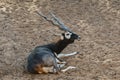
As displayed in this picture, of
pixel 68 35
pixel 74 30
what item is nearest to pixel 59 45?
pixel 68 35

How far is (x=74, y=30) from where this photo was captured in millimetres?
10055

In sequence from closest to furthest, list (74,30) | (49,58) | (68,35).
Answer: (49,58)
(68,35)
(74,30)

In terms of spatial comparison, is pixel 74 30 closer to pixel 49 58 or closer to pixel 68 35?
pixel 68 35

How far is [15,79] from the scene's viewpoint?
23.3ft

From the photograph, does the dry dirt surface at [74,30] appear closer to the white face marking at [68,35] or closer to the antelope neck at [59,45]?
the antelope neck at [59,45]

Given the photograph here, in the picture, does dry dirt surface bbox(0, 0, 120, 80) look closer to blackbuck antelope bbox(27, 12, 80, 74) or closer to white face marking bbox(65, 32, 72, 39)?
blackbuck antelope bbox(27, 12, 80, 74)

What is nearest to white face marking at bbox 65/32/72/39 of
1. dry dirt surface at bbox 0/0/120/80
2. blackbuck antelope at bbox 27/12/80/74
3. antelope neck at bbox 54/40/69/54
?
blackbuck antelope at bbox 27/12/80/74

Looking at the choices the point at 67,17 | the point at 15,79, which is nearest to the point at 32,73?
the point at 15,79

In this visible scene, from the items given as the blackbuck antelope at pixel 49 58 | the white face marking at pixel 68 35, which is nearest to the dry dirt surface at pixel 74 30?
the blackbuck antelope at pixel 49 58

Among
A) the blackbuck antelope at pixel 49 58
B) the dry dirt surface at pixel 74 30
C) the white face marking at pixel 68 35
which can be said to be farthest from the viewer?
the white face marking at pixel 68 35

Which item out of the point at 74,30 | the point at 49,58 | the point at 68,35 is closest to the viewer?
the point at 49,58

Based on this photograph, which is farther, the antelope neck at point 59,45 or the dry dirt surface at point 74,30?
the antelope neck at point 59,45

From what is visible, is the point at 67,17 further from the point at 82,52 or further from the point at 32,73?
the point at 32,73

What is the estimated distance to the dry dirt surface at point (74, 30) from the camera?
289 inches
